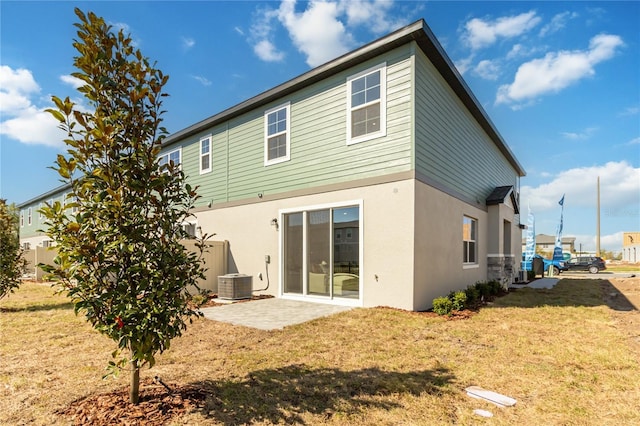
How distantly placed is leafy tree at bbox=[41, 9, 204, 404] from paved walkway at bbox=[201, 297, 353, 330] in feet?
12.1

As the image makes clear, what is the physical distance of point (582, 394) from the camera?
3615 millimetres

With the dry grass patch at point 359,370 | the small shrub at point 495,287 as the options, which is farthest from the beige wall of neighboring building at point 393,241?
the dry grass patch at point 359,370

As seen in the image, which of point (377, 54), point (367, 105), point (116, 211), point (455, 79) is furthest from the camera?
point (455, 79)

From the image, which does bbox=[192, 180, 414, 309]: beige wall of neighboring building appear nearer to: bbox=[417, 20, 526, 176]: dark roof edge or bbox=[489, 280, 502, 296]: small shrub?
bbox=[417, 20, 526, 176]: dark roof edge

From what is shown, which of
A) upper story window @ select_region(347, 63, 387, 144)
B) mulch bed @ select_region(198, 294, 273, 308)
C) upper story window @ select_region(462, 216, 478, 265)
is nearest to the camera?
upper story window @ select_region(347, 63, 387, 144)

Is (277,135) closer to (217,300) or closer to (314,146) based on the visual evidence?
(314,146)

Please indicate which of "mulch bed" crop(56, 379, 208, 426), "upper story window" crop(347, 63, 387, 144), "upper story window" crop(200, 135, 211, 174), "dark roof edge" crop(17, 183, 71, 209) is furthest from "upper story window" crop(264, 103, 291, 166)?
"dark roof edge" crop(17, 183, 71, 209)

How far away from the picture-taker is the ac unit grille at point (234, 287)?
32.0 ft

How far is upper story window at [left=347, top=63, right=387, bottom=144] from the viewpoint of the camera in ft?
26.8

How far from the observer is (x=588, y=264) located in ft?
88.4

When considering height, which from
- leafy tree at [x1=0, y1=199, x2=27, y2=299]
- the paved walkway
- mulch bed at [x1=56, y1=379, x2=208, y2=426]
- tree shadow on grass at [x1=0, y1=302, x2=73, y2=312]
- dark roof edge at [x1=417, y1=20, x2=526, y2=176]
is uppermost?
dark roof edge at [x1=417, y1=20, x2=526, y2=176]

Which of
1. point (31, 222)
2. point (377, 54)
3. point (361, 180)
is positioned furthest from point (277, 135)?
point (31, 222)

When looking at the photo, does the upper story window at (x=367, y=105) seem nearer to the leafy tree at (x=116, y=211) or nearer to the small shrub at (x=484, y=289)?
the small shrub at (x=484, y=289)

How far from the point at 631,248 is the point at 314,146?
5103cm
